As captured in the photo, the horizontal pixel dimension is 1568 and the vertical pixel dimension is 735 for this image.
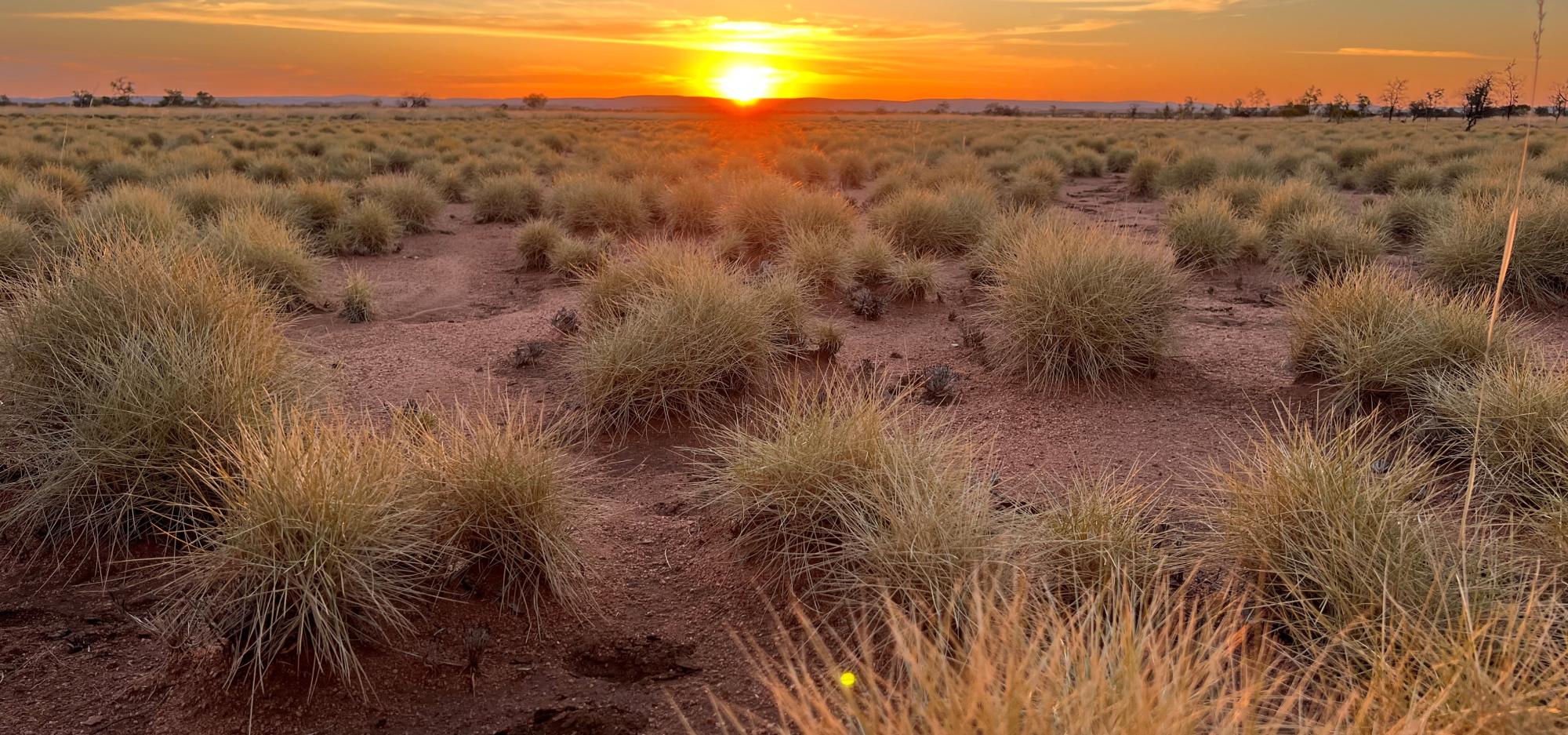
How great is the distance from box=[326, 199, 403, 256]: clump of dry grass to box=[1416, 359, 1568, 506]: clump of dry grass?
31.2 ft

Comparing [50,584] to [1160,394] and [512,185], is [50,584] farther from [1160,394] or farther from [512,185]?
[512,185]

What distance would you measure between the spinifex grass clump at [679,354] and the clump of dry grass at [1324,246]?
517cm

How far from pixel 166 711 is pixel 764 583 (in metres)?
1.83

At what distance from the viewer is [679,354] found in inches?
196

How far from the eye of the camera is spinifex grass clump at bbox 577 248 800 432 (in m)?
4.91

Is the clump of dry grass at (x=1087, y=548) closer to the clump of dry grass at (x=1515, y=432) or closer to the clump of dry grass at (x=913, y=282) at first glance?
the clump of dry grass at (x=1515, y=432)

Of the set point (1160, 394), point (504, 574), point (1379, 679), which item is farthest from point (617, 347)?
point (1379, 679)

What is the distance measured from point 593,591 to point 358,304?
4.66 meters

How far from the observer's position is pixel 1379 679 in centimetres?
187

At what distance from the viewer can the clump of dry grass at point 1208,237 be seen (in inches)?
332

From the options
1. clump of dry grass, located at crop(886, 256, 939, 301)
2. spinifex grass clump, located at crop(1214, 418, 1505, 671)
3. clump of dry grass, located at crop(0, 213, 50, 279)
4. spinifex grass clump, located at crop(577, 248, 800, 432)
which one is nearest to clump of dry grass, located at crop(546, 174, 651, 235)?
clump of dry grass, located at crop(886, 256, 939, 301)

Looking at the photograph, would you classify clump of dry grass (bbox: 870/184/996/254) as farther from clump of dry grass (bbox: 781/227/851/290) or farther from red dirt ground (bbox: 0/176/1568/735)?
red dirt ground (bbox: 0/176/1568/735)

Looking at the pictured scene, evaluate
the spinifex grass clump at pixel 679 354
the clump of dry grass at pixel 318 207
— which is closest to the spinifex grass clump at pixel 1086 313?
the spinifex grass clump at pixel 679 354

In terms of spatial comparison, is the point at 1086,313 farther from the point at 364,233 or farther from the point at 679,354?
the point at 364,233
